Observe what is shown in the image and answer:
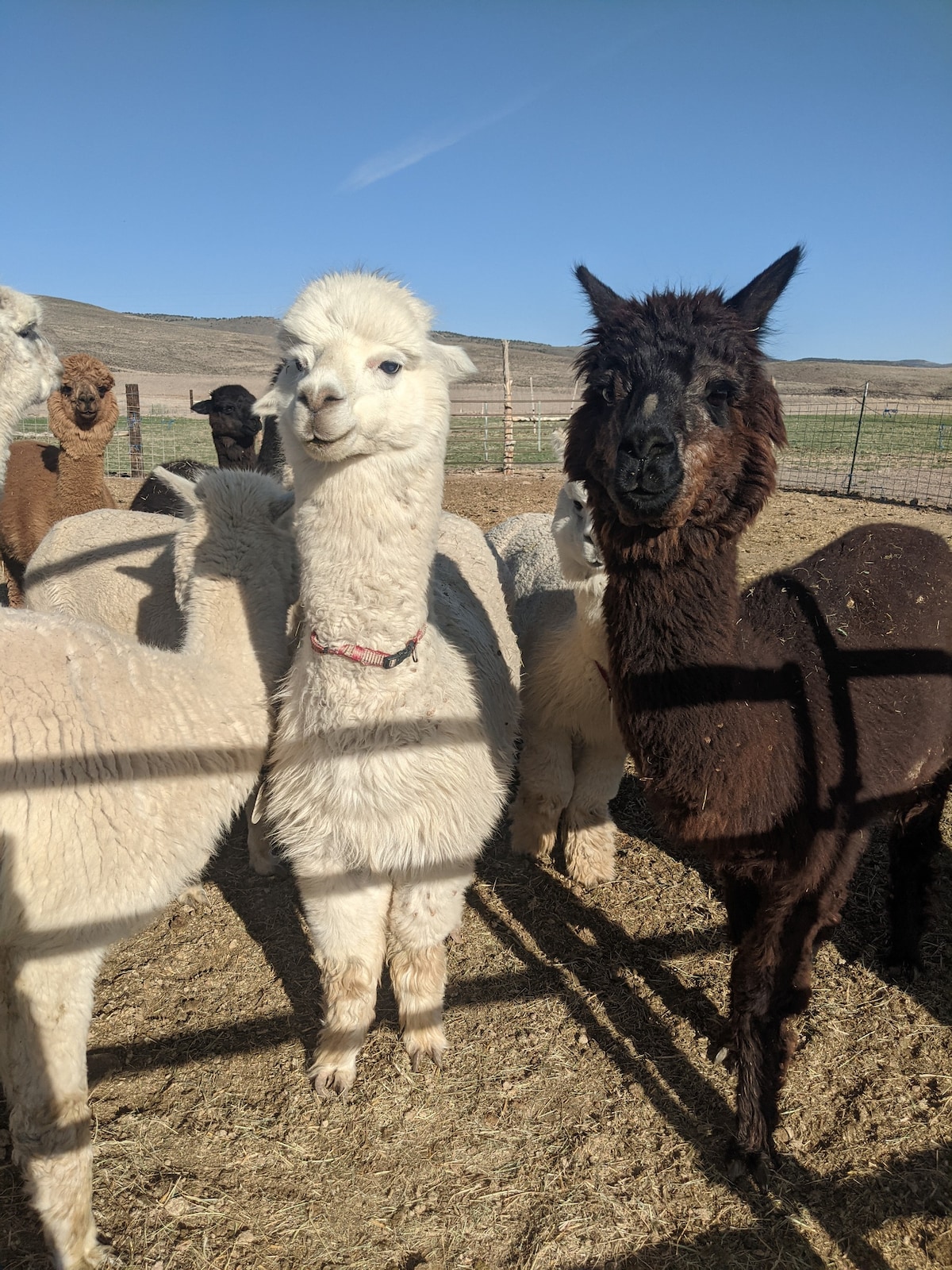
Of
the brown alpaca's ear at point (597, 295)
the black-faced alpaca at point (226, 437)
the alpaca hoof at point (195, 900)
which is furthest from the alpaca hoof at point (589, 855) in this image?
the black-faced alpaca at point (226, 437)

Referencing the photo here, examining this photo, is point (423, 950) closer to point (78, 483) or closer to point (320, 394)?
point (320, 394)

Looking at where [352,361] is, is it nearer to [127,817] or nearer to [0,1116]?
[127,817]

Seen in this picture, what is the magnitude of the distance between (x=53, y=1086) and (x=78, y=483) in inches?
212

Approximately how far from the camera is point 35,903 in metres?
1.99

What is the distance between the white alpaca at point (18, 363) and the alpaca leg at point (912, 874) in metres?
3.66

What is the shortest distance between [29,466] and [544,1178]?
714 cm

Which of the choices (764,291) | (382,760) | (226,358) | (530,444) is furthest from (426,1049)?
(226,358)

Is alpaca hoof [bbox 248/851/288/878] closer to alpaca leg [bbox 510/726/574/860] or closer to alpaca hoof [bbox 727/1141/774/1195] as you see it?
alpaca leg [bbox 510/726/574/860]

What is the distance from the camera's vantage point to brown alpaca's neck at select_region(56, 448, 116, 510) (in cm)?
635

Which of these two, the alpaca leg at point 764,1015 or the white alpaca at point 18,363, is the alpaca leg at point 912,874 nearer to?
the alpaca leg at point 764,1015

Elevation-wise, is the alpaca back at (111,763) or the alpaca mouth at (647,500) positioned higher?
the alpaca mouth at (647,500)

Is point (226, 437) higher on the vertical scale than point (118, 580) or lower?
higher

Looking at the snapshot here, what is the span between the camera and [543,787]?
164 inches

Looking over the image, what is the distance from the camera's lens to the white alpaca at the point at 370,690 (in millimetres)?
2391
